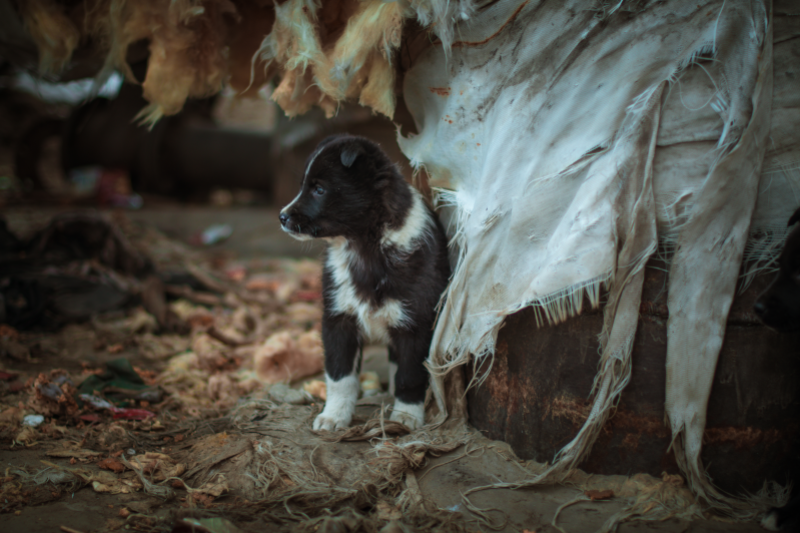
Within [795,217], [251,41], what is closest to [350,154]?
[251,41]

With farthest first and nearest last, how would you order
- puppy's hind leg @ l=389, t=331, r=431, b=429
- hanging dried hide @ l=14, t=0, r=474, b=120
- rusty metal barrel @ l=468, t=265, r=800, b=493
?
puppy's hind leg @ l=389, t=331, r=431, b=429, hanging dried hide @ l=14, t=0, r=474, b=120, rusty metal barrel @ l=468, t=265, r=800, b=493

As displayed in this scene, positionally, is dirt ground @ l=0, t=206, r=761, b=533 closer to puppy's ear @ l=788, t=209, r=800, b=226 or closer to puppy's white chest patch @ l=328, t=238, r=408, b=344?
puppy's white chest patch @ l=328, t=238, r=408, b=344

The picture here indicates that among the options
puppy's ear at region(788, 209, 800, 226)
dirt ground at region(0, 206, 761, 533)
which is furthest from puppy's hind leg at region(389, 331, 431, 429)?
puppy's ear at region(788, 209, 800, 226)

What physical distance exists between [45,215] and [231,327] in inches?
153

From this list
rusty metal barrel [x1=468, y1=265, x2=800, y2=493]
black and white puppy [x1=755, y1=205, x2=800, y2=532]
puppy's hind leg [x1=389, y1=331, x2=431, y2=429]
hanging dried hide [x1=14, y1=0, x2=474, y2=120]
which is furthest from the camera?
puppy's hind leg [x1=389, y1=331, x2=431, y2=429]

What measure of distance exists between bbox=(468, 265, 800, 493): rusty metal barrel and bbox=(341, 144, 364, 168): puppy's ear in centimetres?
97

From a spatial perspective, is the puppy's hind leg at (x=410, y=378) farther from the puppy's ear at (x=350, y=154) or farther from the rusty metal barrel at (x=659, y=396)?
the puppy's ear at (x=350, y=154)

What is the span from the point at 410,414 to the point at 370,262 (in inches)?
28.5

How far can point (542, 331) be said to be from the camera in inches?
77.2

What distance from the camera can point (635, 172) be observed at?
176 centimetres

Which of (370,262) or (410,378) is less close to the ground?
(370,262)

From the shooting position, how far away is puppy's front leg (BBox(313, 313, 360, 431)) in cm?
237

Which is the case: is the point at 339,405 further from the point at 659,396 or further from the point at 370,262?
the point at 659,396

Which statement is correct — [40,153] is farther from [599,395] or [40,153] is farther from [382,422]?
[599,395]
